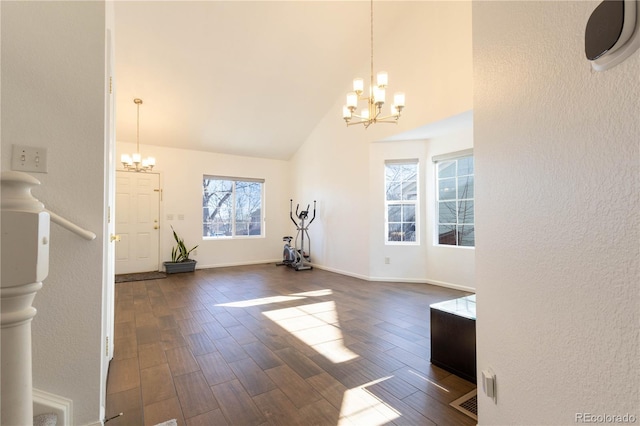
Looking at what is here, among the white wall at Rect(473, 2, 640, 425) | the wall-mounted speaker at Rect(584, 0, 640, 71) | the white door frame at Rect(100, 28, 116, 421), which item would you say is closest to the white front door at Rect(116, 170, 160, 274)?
the white door frame at Rect(100, 28, 116, 421)

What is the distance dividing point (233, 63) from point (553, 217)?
15.8 ft

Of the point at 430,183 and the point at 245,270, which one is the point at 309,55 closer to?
the point at 430,183

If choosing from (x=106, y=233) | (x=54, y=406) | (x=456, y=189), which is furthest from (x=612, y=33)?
(x=456, y=189)

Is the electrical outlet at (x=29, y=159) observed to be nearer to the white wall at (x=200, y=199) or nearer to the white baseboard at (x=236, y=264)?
the white wall at (x=200, y=199)

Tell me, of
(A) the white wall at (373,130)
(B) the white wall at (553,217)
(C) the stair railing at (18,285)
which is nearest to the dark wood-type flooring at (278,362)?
(B) the white wall at (553,217)

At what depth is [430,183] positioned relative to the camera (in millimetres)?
4926

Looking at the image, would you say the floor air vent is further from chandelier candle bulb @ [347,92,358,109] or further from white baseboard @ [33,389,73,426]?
chandelier candle bulb @ [347,92,358,109]

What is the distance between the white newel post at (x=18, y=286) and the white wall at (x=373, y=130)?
161 inches

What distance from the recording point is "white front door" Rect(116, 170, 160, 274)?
559 cm

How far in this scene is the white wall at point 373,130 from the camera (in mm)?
3721

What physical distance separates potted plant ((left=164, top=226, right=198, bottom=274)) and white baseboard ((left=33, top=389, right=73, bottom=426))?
4.75 metres

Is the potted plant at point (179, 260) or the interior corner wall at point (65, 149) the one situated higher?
the interior corner wall at point (65, 149)

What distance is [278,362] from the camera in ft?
7.08

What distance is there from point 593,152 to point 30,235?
1414 millimetres
